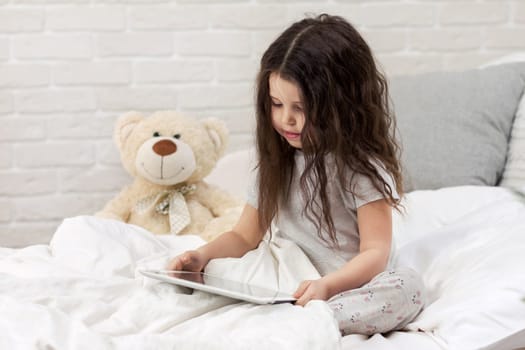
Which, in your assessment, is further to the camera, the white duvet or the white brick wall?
the white brick wall

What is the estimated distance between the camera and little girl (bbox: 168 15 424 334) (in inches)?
47.0

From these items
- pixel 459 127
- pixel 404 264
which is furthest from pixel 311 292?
pixel 459 127

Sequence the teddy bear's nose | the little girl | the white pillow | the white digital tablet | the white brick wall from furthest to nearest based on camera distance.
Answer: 1. the white brick wall
2. the teddy bear's nose
3. the white pillow
4. the little girl
5. the white digital tablet

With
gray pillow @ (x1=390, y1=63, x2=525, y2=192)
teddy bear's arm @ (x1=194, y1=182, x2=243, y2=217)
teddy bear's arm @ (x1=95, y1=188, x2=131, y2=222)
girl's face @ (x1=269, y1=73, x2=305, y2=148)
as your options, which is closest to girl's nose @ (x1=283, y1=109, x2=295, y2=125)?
girl's face @ (x1=269, y1=73, x2=305, y2=148)

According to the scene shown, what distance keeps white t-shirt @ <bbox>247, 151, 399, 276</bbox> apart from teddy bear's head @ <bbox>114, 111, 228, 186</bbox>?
21.5 inches

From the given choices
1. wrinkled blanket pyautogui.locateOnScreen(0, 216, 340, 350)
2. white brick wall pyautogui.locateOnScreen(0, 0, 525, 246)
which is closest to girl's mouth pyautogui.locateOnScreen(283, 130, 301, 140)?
wrinkled blanket pyautogui.locateOnScreen(0, 216, 340, 350)

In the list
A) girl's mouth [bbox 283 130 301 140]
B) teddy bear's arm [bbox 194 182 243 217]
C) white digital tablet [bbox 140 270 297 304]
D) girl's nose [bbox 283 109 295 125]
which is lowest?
teddy bear's arm [bbox 194 182 243 217]

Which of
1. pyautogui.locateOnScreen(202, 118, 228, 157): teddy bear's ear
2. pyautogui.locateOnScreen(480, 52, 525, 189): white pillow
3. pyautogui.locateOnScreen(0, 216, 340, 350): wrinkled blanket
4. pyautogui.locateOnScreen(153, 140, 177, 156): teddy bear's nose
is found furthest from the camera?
pyautogui.locateOnScreen(202, 118, 228, 157): teddy bear's ear

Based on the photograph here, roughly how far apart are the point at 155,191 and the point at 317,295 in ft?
2.97

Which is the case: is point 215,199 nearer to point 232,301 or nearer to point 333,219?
point 333,219

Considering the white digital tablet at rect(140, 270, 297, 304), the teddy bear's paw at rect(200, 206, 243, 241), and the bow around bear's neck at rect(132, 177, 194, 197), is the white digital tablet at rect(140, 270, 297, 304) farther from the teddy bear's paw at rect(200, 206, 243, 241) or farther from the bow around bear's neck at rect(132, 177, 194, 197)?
the bow around bear's neck at rect(132, 177, 194, 197)

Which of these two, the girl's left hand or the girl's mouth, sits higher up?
the girl's mouth

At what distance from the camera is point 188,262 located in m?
1.26

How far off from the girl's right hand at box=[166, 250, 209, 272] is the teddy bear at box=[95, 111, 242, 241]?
524 mm
